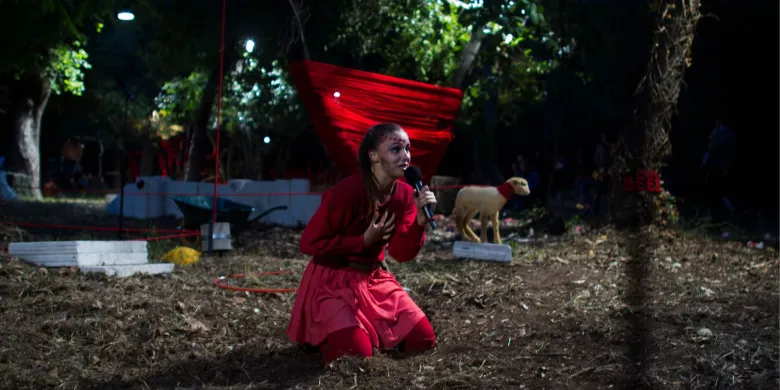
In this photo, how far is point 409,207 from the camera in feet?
15.7

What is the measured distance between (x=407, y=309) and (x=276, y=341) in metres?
0.93

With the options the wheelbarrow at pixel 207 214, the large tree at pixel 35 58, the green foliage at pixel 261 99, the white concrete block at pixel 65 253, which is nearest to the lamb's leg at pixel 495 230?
the wheelbarrow at pixel 207 214

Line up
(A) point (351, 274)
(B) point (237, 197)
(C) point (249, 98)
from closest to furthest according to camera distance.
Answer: (A) point (351, 274) → (B) point (237, 197) → (C) point (249, 98)

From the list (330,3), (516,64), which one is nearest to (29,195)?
(330,3)

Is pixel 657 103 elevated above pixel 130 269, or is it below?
above

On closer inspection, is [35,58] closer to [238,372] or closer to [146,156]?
[238,372]


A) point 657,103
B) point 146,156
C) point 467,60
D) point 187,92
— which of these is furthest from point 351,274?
point 146,156

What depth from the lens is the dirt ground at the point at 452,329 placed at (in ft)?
13.6

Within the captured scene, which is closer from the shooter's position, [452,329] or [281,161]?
[452,329]

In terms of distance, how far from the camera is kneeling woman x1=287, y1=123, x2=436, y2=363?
4527 millimetres

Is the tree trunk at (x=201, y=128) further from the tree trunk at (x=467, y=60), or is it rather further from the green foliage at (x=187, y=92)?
the tree trunk at (x=467, y=60)

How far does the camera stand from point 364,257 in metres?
4.79

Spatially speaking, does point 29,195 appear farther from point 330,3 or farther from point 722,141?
point 722,141

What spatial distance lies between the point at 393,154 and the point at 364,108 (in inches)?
188
